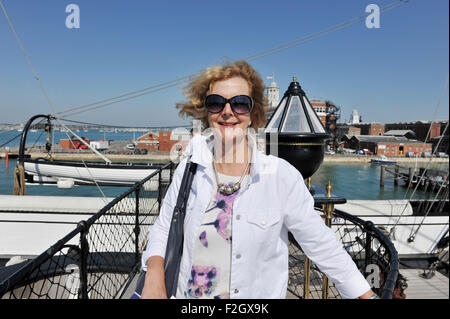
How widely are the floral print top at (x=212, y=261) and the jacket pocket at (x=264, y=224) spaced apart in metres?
0.11

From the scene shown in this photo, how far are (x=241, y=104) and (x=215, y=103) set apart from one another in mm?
140

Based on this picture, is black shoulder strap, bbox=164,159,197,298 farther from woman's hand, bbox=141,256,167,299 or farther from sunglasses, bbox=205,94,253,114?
sunglasses, bbox=205,94,253,114

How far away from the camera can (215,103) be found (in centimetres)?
148

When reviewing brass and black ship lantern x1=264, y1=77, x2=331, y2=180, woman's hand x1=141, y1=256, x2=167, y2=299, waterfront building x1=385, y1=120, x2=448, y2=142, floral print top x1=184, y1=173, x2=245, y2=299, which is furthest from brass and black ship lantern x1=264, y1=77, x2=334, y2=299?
waterfront building x1=385, y1=120, x2=448, y2=142

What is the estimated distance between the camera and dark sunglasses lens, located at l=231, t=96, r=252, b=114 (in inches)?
57.5

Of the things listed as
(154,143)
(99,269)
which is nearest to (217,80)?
(99,269)

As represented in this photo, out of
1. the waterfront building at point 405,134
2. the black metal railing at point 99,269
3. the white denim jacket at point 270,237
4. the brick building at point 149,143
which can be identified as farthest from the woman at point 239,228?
the waterfront building at point 405,134

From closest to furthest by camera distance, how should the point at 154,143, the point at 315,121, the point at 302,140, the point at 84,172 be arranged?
the point at 302,140 → the point at 315,121 → the point at 84,172 → the point at 154,143

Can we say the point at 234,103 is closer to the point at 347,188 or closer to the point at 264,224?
the point at 264,224

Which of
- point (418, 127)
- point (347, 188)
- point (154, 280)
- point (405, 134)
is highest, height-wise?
point (418, 127)

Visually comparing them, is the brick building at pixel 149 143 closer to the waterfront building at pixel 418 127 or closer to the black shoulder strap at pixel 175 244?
the black shoulder strap at pixel 175 244

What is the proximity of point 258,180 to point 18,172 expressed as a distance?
1274cm

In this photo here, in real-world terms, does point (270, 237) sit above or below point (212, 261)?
above
